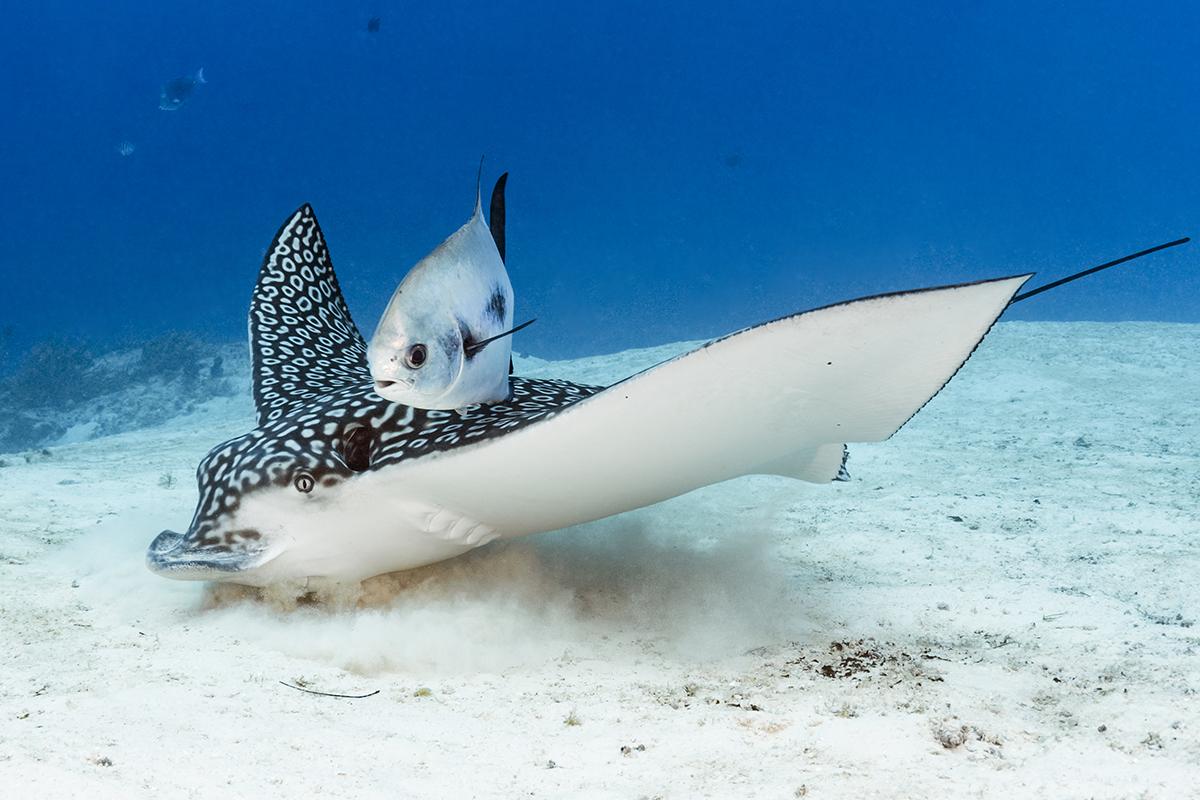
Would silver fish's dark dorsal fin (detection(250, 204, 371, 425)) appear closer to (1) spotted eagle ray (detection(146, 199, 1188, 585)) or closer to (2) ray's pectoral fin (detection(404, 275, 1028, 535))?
(1) spotted eagle ray (detection(146, 199, 1188, 585))

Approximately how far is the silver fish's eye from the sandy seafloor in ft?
3.23

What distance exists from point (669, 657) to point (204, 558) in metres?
1.65

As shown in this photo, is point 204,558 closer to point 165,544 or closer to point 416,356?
point 165,544

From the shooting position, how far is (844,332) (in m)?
1.84

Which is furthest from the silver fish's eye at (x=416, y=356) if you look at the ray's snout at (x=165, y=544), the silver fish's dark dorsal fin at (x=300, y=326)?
the silver fish's dark dorsal fin at (x=300, y=326)

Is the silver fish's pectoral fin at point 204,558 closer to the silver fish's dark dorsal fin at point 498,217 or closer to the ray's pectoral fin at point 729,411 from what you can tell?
the ray's pectoral fin at point 729,411

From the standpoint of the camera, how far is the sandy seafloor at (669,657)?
5.24 ft

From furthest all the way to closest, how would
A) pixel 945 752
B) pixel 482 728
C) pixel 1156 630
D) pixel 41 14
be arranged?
pixel 41 14 < pixel 1156 630 < pixel 482 728 < pixel 945 752

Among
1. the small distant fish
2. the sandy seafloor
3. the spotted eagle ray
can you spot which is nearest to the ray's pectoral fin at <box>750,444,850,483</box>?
the spotted eagle ray

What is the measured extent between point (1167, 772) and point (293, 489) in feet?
8.42

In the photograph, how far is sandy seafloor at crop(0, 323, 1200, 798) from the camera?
5.24 feet

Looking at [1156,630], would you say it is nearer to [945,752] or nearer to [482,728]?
[945,752]

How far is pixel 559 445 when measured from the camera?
2.16 meters

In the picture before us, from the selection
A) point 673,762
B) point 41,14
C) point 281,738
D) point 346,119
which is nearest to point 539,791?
point 673,762
